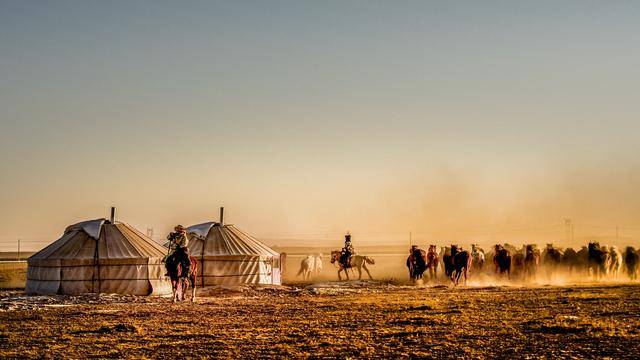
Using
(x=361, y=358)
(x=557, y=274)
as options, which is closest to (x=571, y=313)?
(x=361, y=358)

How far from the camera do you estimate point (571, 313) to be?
57.2 ft

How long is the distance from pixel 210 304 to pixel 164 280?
21.5 feet

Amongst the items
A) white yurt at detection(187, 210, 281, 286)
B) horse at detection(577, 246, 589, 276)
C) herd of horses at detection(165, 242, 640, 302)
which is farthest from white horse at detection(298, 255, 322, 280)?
horse at detection(577, 246, 589, 276)

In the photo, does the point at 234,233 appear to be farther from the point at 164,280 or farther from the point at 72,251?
the point at 72,251

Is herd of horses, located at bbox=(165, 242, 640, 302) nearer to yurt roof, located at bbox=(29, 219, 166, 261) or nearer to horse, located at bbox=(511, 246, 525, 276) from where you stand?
horse, located at bbox=(511, 246, 525, 276)

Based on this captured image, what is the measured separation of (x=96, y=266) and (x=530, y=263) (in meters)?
19.2

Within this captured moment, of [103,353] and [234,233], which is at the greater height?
[234,233]

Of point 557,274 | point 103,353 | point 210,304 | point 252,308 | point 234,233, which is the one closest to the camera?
point 103,353

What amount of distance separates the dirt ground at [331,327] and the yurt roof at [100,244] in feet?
11.5

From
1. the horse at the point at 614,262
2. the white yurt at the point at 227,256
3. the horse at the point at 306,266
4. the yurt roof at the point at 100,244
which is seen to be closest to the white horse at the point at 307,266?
the horse at the point at 306,266

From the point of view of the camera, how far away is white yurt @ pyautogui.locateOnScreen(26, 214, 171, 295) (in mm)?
26422

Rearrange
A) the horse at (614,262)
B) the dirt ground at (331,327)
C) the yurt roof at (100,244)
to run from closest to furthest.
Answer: the dirt ground at (331,327) → the yurt roof at (100,244) → the horse at (614,262)

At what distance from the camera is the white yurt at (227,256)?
102 ft

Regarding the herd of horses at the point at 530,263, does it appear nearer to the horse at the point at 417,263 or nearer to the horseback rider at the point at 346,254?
the horse at the point at 417,263
